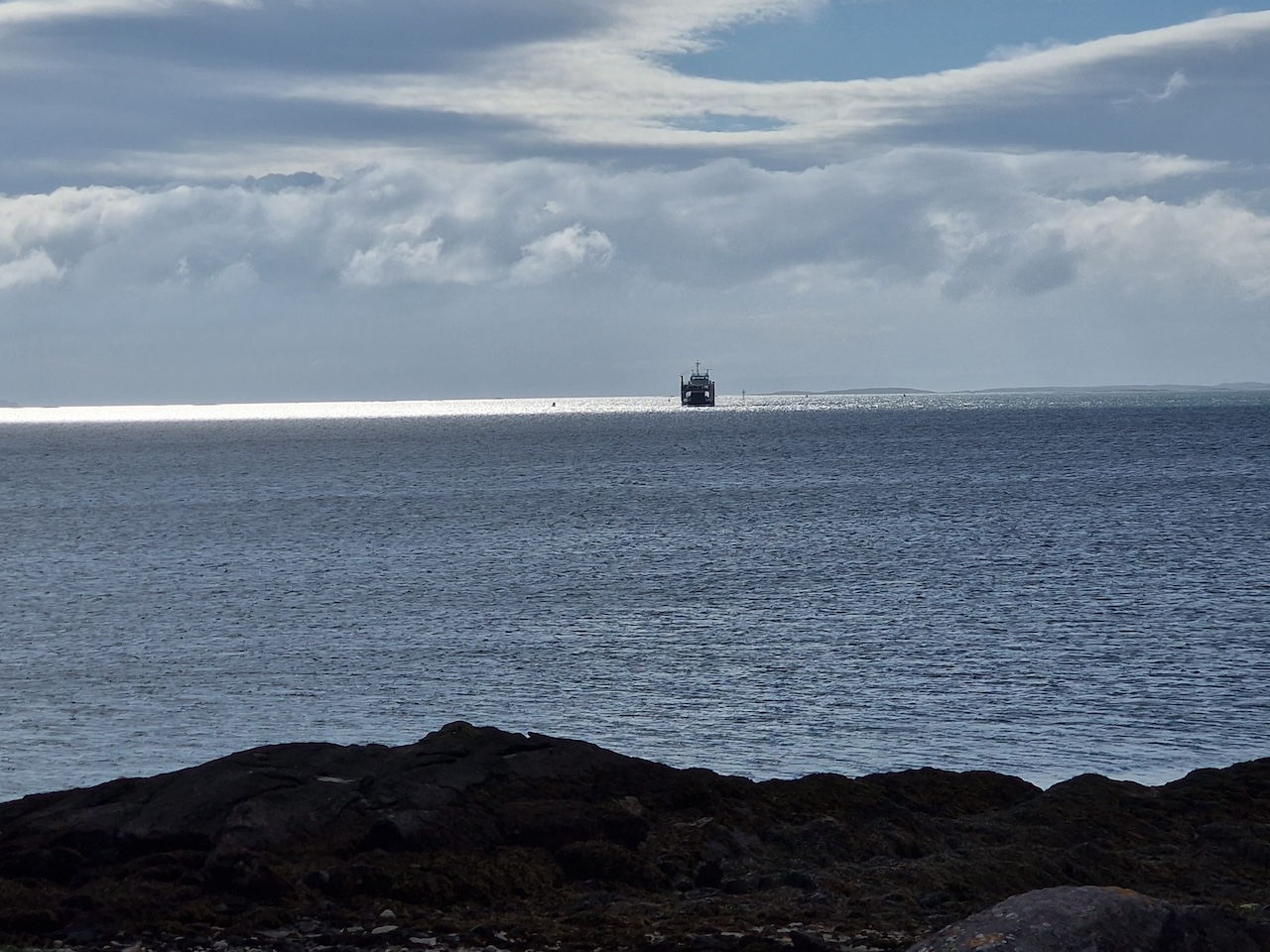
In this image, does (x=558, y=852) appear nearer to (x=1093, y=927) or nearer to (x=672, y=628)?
(x=1093, y=927)

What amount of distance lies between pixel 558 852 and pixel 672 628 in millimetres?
24296

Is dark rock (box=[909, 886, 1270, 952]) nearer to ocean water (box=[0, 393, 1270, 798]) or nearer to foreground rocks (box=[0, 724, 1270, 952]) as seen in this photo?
foreground rocks (box=[0, 724, 1270, 952])

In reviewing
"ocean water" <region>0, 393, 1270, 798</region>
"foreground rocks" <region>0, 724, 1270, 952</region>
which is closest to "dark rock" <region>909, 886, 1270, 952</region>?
"foreground rocks" <region>0, 724, 1270, 952</region>

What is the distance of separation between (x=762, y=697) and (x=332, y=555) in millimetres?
34960

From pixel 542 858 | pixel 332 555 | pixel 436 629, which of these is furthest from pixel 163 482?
pixel 542 858

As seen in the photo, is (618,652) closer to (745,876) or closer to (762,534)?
(745,876)

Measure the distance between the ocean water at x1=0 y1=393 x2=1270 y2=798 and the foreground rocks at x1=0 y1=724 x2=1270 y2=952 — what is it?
6316 mm

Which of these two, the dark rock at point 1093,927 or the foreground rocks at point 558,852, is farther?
the foreground rocks at point 558,852

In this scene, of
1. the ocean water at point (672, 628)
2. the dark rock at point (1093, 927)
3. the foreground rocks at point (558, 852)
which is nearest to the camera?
the dark rock at point (1093, 927)

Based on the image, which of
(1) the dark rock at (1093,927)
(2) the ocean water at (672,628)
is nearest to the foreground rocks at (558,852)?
(1) the dark rock at (1093,927)

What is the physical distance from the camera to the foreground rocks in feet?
42.5

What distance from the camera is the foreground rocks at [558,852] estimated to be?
12945mm

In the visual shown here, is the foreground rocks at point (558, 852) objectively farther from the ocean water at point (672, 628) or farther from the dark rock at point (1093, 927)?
the ocean water at point (672, 628)

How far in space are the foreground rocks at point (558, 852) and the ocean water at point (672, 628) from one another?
6316mm
